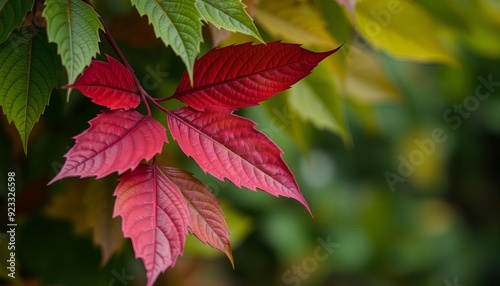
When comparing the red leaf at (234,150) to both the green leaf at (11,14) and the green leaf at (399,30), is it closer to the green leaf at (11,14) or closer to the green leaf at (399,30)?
the green leaf at (11,14)

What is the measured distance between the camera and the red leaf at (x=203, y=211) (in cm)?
46

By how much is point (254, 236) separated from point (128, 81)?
1445mm

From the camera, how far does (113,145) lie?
0.43 metres

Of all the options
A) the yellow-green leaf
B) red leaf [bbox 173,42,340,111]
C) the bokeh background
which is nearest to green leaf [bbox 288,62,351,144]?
the bokeh background

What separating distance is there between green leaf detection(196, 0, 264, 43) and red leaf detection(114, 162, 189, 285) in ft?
0.35

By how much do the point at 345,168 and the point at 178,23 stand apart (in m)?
1.60

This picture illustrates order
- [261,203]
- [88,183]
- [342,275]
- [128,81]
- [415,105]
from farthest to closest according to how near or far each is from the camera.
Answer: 1. [342,275]
2. [415,105]
3. [261,203]
4. [88,183]
5. [128,81]

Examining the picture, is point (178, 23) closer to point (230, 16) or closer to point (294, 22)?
point (230, 16)

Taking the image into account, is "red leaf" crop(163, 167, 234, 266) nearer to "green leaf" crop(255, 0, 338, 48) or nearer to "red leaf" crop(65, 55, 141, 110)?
"red leaf" crop(65, 55, 141, 110)

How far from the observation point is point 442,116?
192cm

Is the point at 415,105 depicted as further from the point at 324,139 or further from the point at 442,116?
the point at 324,139

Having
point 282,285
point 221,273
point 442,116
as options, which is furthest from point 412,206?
point 221,273

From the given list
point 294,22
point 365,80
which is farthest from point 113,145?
point 365,80

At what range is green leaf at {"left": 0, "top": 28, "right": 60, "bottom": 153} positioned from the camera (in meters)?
0.47
